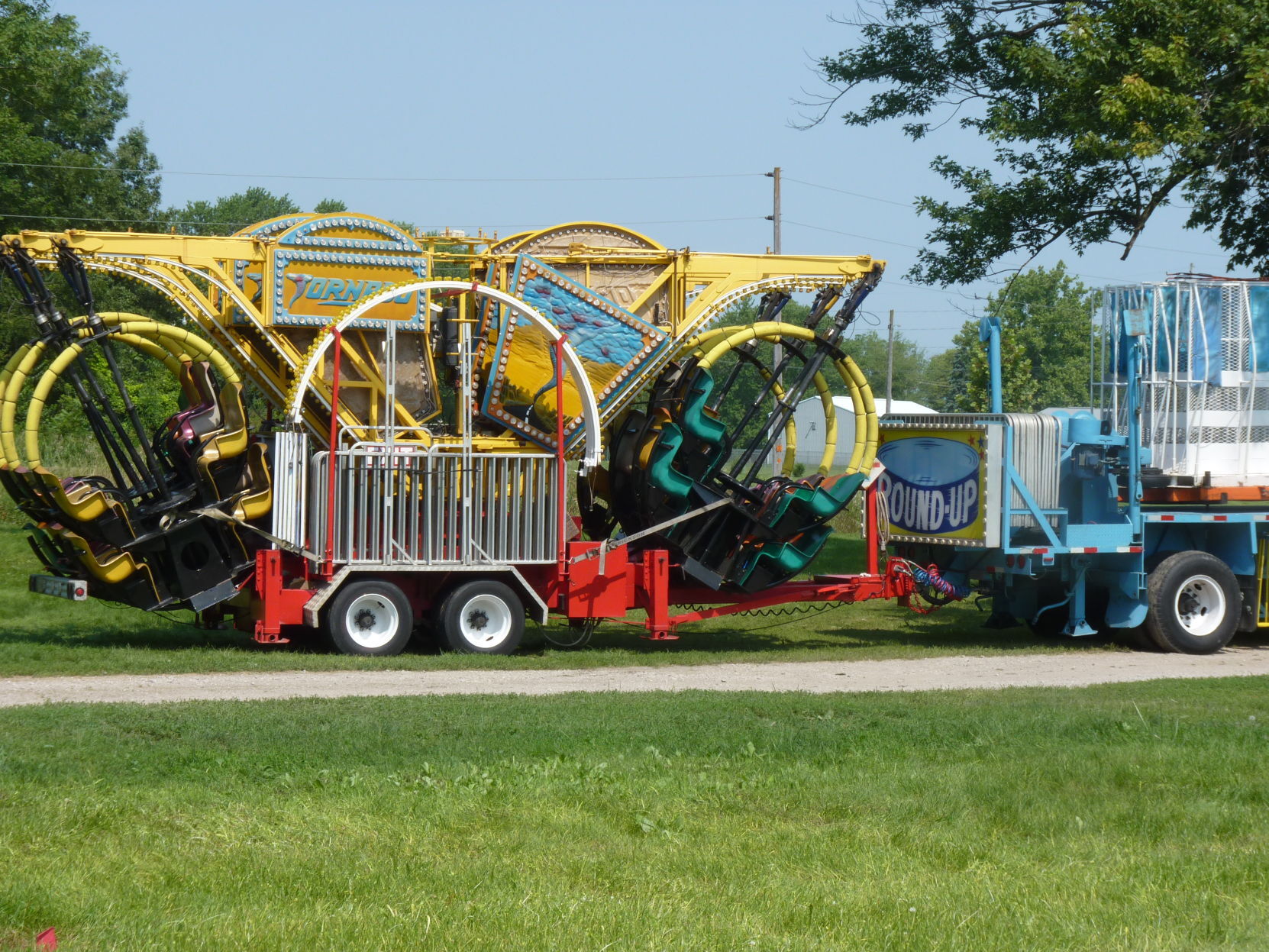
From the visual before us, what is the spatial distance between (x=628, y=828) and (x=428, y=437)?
28.1ft

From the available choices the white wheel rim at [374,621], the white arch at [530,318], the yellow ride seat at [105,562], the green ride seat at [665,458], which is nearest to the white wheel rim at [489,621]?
the white wheel rim at [374,621]

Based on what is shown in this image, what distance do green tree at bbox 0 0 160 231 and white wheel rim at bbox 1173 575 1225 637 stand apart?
2718 centimetres

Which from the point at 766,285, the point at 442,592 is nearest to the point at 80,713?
the point at 442,592

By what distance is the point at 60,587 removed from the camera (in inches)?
585

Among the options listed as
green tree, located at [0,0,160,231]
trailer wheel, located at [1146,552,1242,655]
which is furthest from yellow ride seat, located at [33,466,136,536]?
green tree, located at [0,0,160,231]

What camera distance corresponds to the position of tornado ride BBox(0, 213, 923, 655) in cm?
1496

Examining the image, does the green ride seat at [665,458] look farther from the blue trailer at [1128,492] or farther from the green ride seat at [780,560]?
the blue trailer at [1128,492]

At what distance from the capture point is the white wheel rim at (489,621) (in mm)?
15602

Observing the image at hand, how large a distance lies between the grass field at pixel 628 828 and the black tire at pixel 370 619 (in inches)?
147

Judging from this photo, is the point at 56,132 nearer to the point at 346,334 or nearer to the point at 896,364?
the point at 346,334

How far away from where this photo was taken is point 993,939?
6.00 metres

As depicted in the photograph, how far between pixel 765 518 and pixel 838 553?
10.4 m

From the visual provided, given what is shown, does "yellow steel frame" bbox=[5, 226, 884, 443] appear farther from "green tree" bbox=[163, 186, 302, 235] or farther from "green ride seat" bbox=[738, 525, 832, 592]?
"green tree" bbox=[163, 186, 302, 235]

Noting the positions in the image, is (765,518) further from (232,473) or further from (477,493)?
(232,473)
